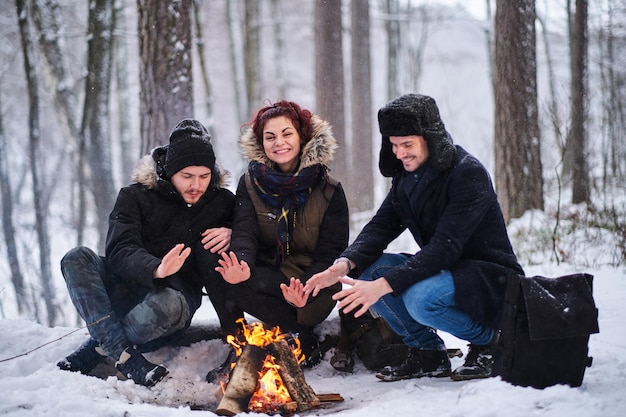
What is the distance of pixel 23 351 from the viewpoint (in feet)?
13.7

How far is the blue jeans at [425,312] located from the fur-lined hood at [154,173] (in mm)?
1234

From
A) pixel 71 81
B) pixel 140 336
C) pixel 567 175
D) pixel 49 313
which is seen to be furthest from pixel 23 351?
pixel 567 175

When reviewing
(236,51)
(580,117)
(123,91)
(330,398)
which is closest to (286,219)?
(330,398)

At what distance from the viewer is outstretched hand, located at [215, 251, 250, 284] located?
3.66 metres

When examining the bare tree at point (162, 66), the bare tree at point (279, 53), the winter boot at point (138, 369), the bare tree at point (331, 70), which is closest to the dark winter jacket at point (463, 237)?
the winter boot at point (138, 369)

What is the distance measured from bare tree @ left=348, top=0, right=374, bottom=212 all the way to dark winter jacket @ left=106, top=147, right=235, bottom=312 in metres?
7.59

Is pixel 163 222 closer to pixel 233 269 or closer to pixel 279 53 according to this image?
pixel 233 269

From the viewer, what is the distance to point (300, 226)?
3.97m

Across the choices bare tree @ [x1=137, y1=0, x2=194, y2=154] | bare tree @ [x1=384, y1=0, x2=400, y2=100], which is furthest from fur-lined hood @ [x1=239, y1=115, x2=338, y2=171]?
bare tree @ [x1=384, y1=0, x2=400, y2=100]

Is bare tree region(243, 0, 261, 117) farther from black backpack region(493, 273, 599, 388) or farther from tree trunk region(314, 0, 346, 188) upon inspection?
black backpack region(493, 273, 599, 388)

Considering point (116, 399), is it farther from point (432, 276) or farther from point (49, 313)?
point (49, 313)

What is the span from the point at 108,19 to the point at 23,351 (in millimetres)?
7768

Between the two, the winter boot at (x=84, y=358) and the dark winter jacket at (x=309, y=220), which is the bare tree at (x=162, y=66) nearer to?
the dark winter jacket at (x=309, y=220)

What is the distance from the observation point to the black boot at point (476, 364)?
3426mm
